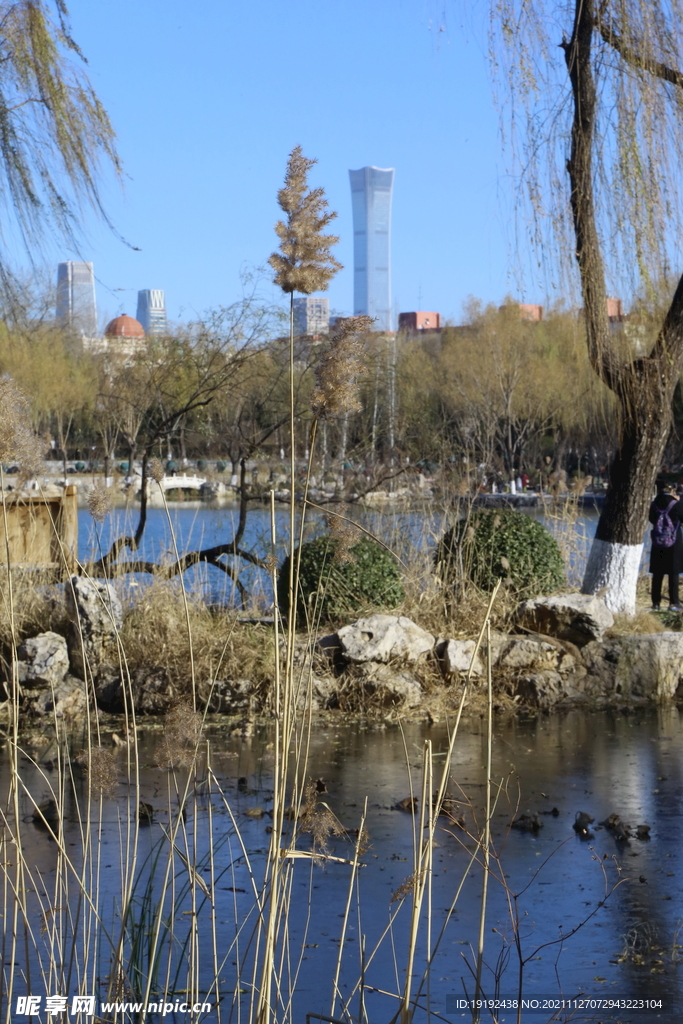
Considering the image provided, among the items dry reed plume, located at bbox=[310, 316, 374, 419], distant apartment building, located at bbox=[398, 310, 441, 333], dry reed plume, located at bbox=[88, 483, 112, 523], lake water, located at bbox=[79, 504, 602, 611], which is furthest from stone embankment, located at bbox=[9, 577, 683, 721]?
distant apartment building, located at bbox=[398, 310, 441, 333]

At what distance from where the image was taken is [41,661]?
25.2 feet

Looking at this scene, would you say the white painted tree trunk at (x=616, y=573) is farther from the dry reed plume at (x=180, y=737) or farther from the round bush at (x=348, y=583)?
the dry reed plume at (x=180, y=737)

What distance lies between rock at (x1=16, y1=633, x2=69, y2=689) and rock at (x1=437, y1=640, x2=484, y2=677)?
2915 millimetres

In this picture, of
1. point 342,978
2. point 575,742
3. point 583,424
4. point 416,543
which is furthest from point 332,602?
point 583,424

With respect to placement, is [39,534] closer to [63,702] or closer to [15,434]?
[63,702]

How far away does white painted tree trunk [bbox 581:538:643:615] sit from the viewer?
375 inches

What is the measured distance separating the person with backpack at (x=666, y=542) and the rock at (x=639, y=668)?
2699mm

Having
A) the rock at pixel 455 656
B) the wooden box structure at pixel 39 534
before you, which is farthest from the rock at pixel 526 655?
the wooden box structure at pixel 39 534

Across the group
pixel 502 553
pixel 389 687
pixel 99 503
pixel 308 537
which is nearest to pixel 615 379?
pixel 502 553

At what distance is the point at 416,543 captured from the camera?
9.94m

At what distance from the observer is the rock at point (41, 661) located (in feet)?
25.1

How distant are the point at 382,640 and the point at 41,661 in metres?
2.57

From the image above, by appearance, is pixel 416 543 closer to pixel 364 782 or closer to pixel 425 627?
pixel 425 627

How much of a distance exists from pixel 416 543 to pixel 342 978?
658cm
